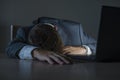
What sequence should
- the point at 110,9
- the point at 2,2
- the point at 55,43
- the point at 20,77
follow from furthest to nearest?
the point at 2,2 < the point at 55,43 < the point at 110,9 < the point at 20,77

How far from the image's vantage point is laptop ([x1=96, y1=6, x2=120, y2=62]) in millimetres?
815

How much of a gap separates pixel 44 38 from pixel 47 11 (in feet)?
8.67

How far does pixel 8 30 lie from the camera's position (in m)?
3.64

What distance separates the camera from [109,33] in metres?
0.83

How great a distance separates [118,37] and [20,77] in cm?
41

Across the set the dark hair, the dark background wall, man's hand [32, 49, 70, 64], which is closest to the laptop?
man's hand [32, 49, 70, 64]

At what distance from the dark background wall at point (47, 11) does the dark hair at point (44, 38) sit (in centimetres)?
246

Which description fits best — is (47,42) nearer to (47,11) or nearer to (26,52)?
(26,52)

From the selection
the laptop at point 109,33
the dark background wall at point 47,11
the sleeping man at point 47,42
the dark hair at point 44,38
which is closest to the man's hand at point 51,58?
the sleeping man at point 47,42

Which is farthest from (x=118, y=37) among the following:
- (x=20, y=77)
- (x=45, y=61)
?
(x=20, y=77)

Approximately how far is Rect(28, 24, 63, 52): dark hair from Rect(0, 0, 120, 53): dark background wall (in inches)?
96.7

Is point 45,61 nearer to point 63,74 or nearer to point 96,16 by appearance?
point 63,74

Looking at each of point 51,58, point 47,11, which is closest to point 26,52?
point 51,58

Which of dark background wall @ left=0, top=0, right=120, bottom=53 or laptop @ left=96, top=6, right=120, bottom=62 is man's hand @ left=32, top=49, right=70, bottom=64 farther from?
dark background wall @ left=0, top=0, right=120, bottom=53
